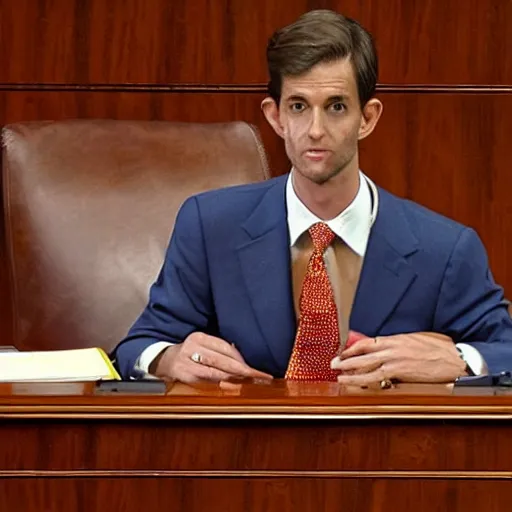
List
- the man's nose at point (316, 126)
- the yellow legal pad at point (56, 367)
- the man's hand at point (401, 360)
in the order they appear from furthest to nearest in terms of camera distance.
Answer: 1. the man's nose at point (316, 126)
2. the man's hand at point (401, 360)
3. the yellow legal pad at point (56, 367)

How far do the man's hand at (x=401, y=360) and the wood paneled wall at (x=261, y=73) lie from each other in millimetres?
1208

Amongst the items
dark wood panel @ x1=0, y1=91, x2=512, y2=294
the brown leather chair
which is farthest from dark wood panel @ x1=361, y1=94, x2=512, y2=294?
the brown leather chair

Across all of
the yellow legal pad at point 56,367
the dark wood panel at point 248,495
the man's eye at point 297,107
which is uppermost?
the man's eye at point 297,107

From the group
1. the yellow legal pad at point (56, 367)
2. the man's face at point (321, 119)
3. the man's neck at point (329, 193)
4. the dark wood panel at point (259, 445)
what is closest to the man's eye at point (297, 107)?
the man's face at point (321, 119)

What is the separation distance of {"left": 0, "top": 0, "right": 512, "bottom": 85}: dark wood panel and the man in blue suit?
939 mm

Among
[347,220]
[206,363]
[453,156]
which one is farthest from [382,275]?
[453,156]

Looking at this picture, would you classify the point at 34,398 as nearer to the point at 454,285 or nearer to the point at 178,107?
the point at 454,285

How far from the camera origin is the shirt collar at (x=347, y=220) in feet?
8.37

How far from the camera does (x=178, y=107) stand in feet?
11.6

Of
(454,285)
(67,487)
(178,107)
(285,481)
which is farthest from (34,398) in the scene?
(178,107)

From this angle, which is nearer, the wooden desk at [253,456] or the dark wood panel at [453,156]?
the wooden desk at [253,456]

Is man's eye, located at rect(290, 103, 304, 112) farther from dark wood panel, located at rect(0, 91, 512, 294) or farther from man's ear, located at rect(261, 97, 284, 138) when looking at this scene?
dark wood panel, located at rect(0, 91, 512, 294)

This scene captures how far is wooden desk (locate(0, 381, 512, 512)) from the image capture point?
5.99 ft

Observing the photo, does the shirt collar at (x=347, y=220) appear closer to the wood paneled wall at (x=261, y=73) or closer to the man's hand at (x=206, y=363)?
the man's hand at (x=206, y=363)
